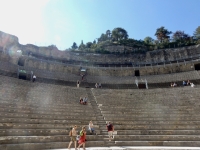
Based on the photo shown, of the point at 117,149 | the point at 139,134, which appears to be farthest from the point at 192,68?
the point at 117,149

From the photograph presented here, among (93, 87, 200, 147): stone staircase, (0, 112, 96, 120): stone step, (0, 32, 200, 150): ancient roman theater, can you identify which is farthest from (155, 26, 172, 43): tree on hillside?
(0, 112, 96, 120): stone step

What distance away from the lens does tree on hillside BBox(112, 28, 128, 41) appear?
62.6 m

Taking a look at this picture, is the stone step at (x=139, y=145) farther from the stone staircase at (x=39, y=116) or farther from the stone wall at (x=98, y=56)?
the stone wall at (x=98, y=56)

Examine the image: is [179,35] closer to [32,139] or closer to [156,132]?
[156,132]

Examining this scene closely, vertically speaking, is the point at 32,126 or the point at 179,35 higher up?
the point at 179,35

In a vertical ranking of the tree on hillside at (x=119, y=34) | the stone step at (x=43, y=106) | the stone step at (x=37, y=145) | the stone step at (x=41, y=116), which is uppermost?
the tree on hillside at (x=119, y=34)

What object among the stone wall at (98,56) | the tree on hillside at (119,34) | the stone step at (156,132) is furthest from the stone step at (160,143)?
the tree on hillside at (119,34)

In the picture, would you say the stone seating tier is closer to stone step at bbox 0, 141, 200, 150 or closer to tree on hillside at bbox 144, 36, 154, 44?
stone step at bbox 0, 141, 200, 150

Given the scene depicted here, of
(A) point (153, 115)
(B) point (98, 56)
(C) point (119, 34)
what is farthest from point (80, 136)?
(C) point (119, 34)

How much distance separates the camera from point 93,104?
14477 mm

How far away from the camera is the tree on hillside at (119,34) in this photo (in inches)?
2464

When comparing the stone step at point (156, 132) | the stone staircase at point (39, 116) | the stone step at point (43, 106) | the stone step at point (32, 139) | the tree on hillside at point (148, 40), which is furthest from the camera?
the tree on hillside at point (148, 40)

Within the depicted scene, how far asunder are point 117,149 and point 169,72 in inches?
779

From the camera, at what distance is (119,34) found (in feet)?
207
